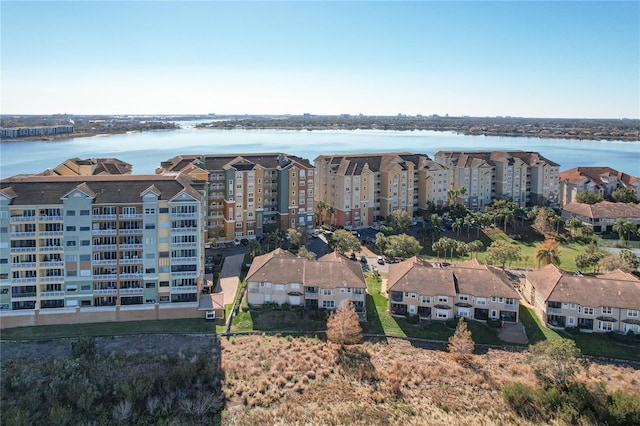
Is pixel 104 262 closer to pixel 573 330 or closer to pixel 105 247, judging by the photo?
pixel 105 247

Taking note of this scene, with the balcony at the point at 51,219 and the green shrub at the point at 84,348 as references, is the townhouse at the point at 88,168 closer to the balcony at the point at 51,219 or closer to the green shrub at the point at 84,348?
the balcony at the point at 51,219

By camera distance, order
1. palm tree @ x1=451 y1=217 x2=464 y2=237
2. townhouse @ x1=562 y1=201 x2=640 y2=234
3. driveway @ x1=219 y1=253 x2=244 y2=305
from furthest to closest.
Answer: townhouse @ x1=562 y1=201 x2=640 y2=234 → palm tree @ x1=451 y1=217 x2=464 y2=237 → driveway @ x1=219 y1=253 x2=244 y2=305

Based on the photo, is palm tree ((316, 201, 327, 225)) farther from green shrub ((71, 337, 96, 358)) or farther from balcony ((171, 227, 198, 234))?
green shrub ((71, 337, 96, 358))

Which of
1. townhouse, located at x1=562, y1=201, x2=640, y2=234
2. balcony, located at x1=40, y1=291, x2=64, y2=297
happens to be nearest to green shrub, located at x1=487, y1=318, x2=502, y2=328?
balcony, located at x1=40, y1=291, x2=64, y2=297

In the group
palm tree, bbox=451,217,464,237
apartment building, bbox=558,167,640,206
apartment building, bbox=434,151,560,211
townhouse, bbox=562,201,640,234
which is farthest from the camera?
apartment building, bbox=558,167,640,206

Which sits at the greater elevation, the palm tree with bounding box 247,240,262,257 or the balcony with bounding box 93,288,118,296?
the palm tree with bounding box 247,240,262,257
